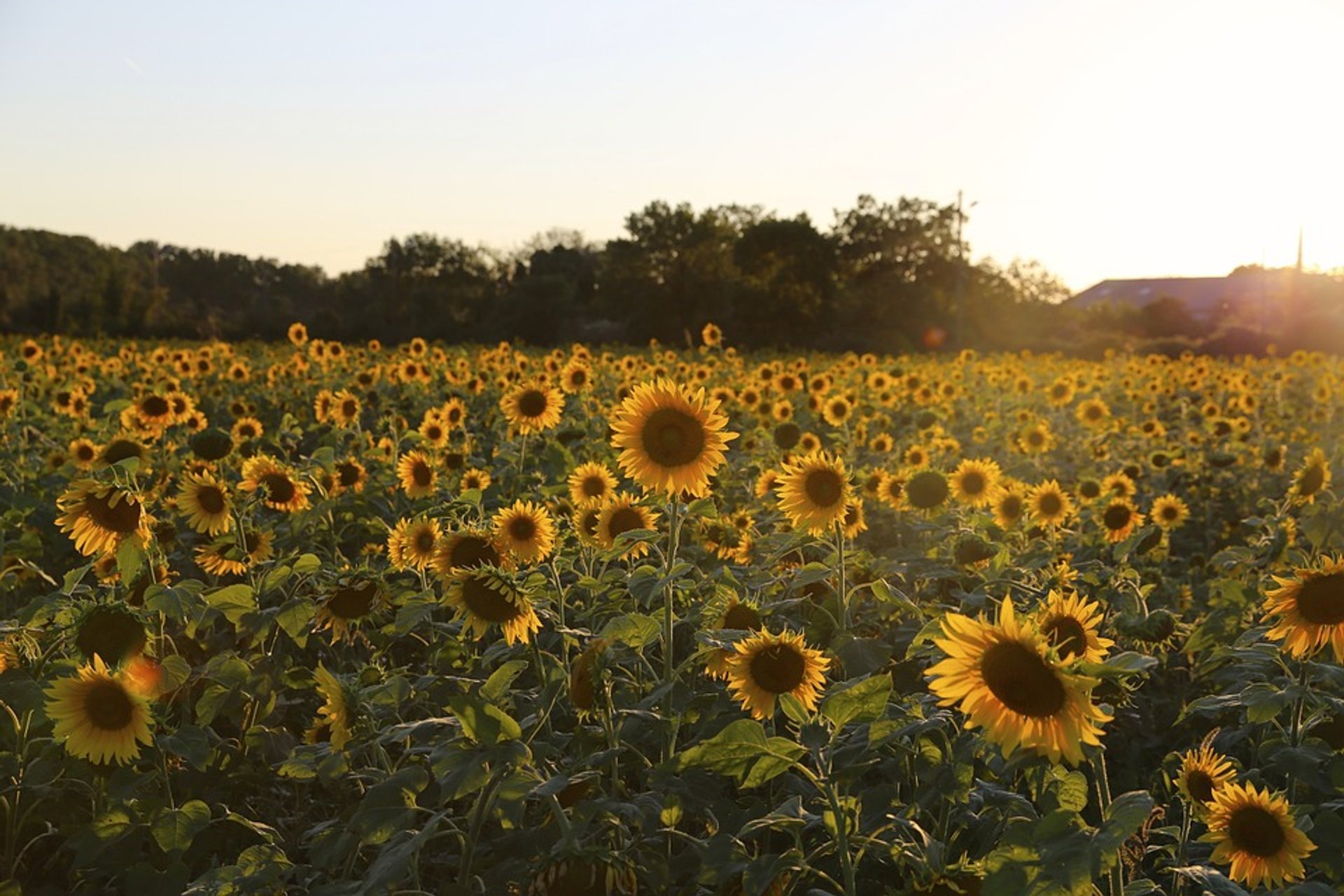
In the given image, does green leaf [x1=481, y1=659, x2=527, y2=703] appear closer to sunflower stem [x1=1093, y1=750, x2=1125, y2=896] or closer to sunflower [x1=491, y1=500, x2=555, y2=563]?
sunflower [x1=491, y1=500, x2=555, y2=563]

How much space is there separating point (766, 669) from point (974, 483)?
3.48m

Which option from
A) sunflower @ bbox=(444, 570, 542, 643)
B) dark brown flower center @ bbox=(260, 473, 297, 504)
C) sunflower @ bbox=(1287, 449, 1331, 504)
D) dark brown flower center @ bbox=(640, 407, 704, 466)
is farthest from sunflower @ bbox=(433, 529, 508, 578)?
sunflower @ bbox=(1287, 449, 1331, 504)

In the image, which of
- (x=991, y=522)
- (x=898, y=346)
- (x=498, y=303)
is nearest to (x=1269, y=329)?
(x=898, y=346)

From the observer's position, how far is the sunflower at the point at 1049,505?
5.78 meters

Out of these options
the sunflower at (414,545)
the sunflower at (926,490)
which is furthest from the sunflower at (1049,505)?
the sunflower at (414,545)

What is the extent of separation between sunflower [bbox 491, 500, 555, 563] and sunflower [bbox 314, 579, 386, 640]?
421mm

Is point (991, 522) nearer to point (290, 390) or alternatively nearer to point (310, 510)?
point (310, 510)

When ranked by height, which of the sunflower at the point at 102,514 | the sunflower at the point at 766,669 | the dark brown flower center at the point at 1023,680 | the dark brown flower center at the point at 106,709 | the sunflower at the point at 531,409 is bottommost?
the dark brown flower center at the point at 106,709

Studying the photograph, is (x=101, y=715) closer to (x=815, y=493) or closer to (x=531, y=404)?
(x=815, y=493)

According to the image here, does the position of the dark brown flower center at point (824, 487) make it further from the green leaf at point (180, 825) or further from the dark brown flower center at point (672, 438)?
the green leaf at point (180, 825)

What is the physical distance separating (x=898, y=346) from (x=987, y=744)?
138 ft

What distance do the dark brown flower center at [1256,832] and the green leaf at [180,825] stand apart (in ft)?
8.51

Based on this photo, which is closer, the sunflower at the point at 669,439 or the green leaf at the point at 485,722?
the green leaf at the point at 485,722

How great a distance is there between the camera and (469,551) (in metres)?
3.03
